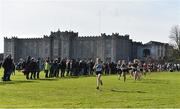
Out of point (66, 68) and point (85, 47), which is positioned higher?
point (85, 47)

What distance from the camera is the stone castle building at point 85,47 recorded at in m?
168

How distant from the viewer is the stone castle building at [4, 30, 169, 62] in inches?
6609

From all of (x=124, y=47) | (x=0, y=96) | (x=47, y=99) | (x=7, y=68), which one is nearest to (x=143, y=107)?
(x=47, y=99)

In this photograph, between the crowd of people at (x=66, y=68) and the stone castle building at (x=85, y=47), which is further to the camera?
the stone castle building at (x=85, y=47)

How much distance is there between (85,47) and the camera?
17450cm

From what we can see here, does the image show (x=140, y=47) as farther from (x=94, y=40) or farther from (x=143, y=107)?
(x=143, y=107)

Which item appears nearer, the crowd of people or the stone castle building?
the crowd of people

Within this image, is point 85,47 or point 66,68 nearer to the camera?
point 66,68

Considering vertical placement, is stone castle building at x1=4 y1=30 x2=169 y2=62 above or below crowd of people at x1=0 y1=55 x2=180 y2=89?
above

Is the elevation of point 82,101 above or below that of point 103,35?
below

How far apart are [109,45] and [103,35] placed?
4.38 metres

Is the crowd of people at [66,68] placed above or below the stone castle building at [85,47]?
below

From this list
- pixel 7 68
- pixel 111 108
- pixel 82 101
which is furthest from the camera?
pixel 7 68

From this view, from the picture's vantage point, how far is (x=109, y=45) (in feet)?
556
